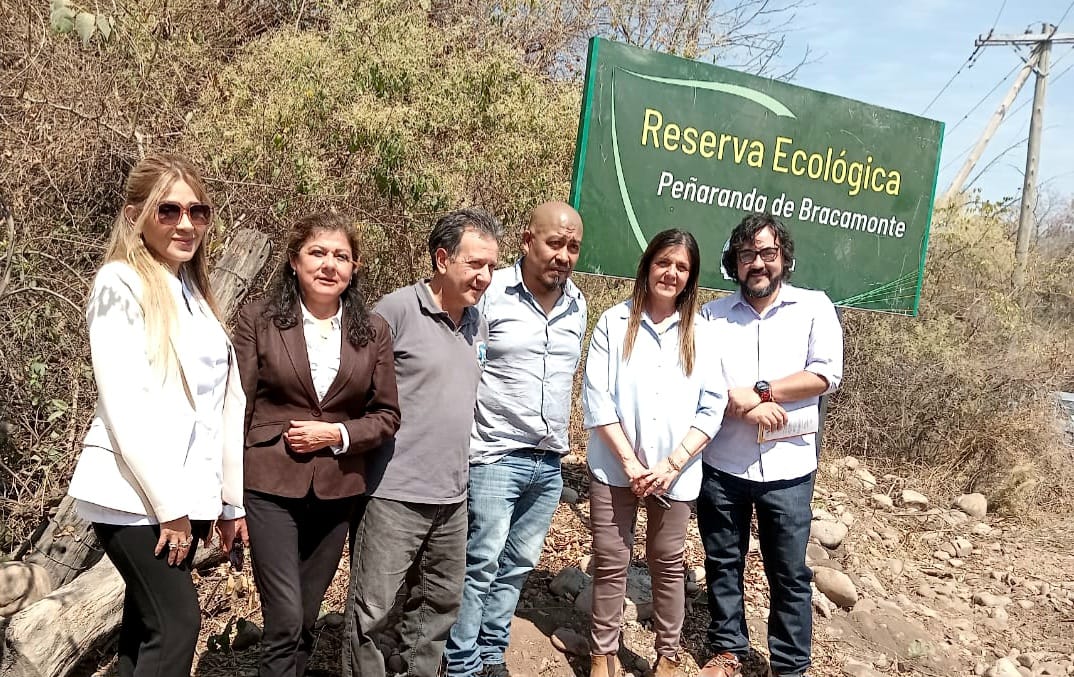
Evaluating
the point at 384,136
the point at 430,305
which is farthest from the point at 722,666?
the point at 384,136

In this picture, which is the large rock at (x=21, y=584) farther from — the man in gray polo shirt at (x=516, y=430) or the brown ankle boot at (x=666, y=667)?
the brown ankle boot at (x=666, y=667)

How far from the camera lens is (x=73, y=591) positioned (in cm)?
379

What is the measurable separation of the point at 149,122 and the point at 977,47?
15194mm

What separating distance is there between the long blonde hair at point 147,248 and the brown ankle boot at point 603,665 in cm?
234

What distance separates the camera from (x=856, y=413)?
855cm

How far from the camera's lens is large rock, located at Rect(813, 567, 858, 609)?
5281mm

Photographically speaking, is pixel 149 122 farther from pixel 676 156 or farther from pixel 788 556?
pixel 788 556

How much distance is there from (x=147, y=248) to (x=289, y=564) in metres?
1.13

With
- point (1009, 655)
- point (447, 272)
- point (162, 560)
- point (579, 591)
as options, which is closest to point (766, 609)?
point (579, 591)

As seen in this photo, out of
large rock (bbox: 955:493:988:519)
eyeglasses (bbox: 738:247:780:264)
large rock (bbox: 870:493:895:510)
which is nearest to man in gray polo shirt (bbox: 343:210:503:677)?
eyeglasses (bbox: 738:247:780:264)

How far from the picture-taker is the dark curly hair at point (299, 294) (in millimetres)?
2900

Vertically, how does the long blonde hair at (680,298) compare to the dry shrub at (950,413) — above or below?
above

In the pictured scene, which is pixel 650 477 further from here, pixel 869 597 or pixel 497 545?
pixel 869 597

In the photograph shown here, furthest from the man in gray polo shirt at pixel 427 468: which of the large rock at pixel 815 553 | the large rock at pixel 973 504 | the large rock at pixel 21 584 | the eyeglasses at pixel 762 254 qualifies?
the large rock at pixel 973 504
